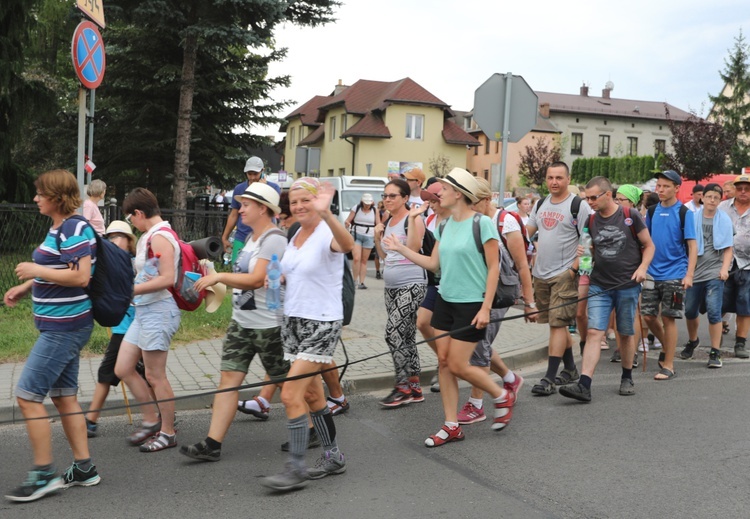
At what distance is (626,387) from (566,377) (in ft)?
1.93

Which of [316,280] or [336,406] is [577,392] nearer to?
[336,406]

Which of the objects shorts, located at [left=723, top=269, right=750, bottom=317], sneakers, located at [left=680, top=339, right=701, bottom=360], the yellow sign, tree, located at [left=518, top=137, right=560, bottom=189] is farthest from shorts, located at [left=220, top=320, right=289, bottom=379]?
tree, located at [left=518, top=137, right=560, bottom=189]

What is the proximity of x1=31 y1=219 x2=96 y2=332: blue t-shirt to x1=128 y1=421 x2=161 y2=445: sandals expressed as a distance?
133 centimetres

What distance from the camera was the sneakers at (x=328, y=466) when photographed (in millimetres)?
4918

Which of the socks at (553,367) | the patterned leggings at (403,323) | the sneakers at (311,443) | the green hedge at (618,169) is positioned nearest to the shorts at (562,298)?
the socks at (553,367)

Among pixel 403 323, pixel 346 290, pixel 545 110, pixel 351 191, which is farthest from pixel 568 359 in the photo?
pixel 545 110

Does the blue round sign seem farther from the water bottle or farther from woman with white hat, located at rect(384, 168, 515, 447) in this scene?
the water bottle

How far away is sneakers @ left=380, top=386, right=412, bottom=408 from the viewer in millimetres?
6830

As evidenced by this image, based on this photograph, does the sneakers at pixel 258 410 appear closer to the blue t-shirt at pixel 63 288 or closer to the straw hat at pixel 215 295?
the straw hat at pixel 215 295

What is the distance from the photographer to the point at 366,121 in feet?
185

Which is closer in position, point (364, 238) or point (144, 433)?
point (144, 433)

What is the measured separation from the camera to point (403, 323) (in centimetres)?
679

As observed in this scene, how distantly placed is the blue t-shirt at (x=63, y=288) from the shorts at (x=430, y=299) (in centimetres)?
295

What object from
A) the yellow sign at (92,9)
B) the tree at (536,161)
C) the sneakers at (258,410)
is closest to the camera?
the sneakers at (258,410)
